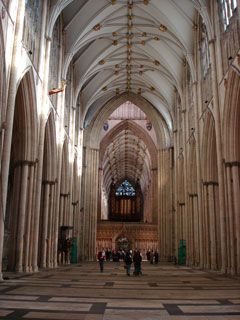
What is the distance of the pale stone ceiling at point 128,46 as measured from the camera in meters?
23.4

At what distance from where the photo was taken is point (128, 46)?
29.2 m

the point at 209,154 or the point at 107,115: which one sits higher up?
the point at 107,115

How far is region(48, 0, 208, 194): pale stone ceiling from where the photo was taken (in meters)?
23.4

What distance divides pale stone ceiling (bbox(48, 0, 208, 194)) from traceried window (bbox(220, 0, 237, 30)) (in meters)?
1.74

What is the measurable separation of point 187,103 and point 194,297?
69.5 feet

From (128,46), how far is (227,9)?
42.0 ft

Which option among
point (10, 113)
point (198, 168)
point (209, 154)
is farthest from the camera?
point (198, 168)

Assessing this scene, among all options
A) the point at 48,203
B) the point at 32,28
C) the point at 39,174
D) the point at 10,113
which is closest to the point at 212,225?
the point at 48,203

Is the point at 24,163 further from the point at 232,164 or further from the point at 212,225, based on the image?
the point at 212,225

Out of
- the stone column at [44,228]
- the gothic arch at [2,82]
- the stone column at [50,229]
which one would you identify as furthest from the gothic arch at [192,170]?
the gothic arch at [2,82]

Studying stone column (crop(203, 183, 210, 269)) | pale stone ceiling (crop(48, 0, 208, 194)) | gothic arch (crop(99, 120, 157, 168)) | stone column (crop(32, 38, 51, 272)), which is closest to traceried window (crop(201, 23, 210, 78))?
pale stone ceiling (crop(48, 0, 208, 194))

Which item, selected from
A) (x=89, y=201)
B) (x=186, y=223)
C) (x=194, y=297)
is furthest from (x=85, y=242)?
(x=194, y=297)

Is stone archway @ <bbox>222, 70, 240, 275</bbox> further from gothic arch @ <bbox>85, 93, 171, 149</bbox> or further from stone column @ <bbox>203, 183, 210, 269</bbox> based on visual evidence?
gothic arch @ <bbox>85, 93, 171, 149</bbox>

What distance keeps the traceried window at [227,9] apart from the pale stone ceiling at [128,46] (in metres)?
1.74
